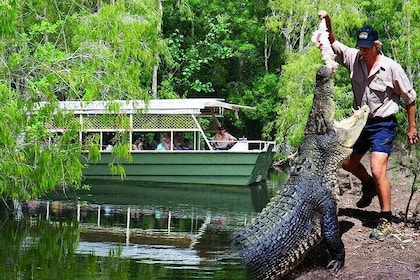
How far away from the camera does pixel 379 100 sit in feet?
21.3

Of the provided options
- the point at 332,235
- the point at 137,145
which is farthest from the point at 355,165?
the point at 137,145

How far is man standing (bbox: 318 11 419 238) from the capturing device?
6.28 meters

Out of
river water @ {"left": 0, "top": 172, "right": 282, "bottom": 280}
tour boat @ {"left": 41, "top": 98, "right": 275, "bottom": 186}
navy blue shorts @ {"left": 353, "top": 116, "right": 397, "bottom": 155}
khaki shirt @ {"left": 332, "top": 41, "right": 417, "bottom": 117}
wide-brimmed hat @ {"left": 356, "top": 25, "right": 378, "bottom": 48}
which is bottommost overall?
river water @ {"left": 0, "top": 172, "right": 282, "bottom": 280}

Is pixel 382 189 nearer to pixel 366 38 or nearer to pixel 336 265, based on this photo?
pixel 336 265

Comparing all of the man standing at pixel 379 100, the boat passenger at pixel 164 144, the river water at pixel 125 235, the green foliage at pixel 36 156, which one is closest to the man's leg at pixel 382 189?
the man standing at pixel 379 100

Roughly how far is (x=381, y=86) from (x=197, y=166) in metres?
15.8

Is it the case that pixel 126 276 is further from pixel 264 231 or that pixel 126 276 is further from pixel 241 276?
pixel 264 231

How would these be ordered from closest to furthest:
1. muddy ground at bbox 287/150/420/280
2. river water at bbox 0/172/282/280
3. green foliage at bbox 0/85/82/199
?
muddy ground at bbox 287/150/420/280, river water at bbox 0/172/282/280, green foliage at bbox 0/85/82/199

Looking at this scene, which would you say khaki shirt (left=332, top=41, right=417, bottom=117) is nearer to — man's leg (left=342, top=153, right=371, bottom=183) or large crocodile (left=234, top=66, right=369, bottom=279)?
large crocodile (left=234, top=66, right=369, bottom=279)

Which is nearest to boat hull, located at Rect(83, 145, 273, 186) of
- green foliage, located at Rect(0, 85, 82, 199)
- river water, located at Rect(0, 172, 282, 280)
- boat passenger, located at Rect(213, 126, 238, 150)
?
boat passenger, located at Rect(213, 126, 238, 150)

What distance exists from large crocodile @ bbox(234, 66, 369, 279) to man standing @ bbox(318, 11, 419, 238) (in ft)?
0.70

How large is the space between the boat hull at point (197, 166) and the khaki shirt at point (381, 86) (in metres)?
14.5

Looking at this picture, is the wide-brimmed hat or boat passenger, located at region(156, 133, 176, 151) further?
boat passenger, located at region(156, 133, 176, 151)

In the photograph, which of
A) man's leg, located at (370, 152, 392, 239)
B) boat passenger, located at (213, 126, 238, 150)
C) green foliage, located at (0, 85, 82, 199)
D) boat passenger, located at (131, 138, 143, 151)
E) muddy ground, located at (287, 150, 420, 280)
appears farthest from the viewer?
boat passenger, located at (213, 126, 238, 150)
